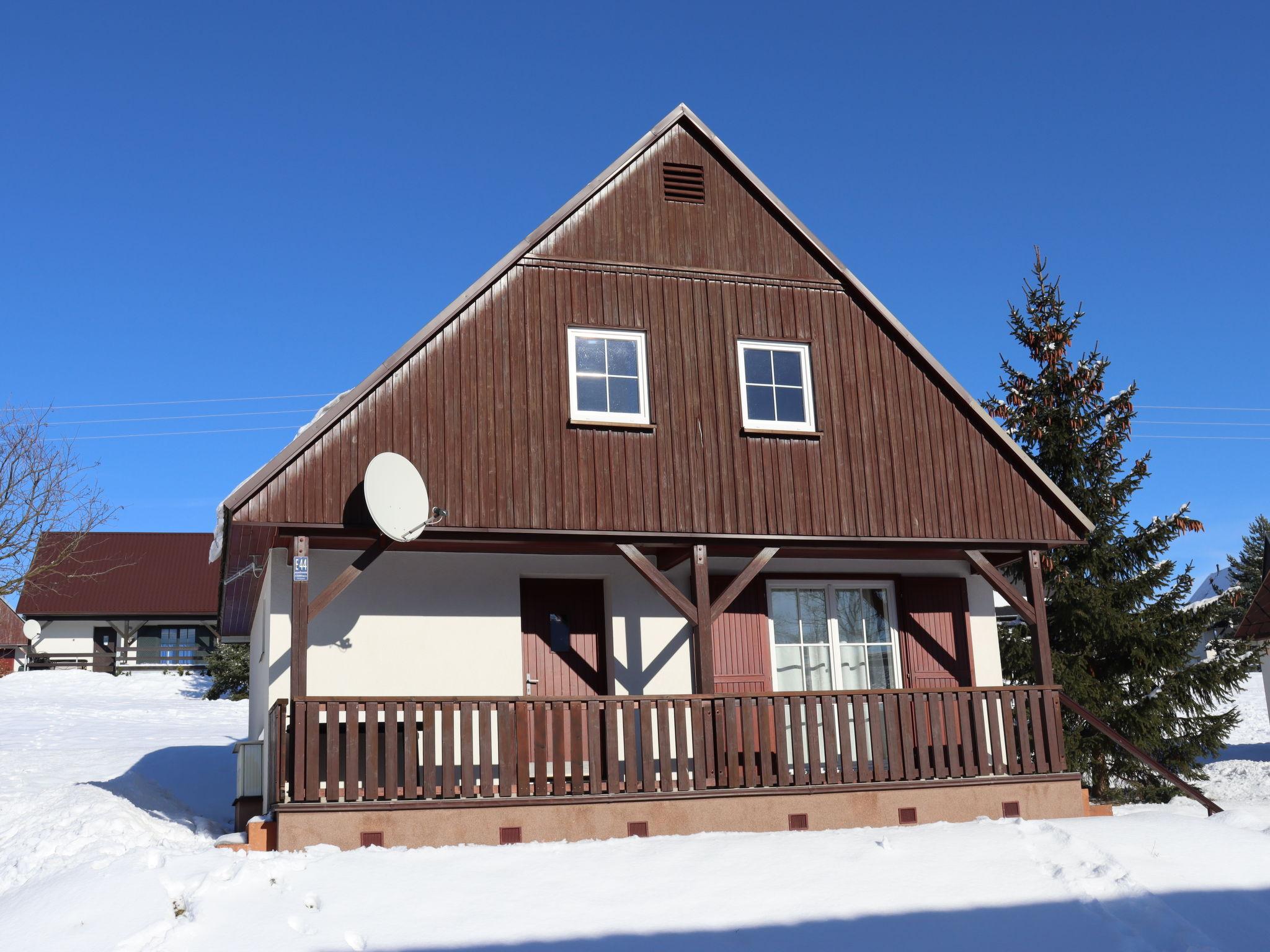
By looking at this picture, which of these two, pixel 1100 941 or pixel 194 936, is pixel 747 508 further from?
pixel 194 936

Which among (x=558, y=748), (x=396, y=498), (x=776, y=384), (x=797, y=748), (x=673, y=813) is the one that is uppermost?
(x=776, y=384)

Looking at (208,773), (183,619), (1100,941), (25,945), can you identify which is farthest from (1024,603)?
(183,619)

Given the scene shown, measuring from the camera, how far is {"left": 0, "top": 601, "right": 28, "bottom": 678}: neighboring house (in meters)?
43.5

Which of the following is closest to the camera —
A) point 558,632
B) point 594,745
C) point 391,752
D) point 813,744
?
point 391,752

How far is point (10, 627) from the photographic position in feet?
151

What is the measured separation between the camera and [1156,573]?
63.9ft

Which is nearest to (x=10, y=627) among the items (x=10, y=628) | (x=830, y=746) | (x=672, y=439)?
(x=10, y=628)

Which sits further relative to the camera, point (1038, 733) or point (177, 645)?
point (177, 645)

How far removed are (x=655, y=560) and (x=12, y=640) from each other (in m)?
→ 39.9

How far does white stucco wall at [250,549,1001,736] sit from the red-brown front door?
0.63ft

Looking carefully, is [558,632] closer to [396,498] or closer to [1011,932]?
[396,498]

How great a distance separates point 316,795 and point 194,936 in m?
2.89

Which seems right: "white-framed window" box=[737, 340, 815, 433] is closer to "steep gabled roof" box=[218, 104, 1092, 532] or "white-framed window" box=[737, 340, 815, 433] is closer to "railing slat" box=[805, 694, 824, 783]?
"steep gabled roof" box=[218, 104, 1092, 532]

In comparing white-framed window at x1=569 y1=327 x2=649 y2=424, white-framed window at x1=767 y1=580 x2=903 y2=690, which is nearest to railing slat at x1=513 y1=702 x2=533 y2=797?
white-framed window at x1=569 y1=327 x2=649 y2=424
